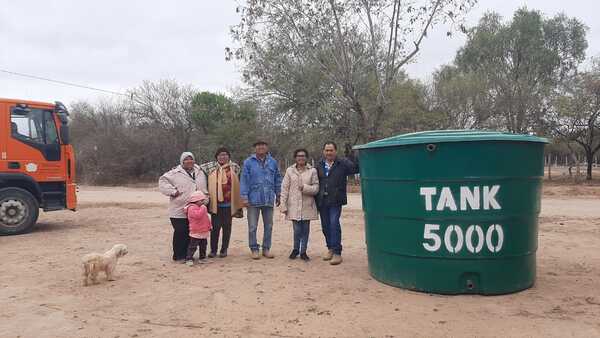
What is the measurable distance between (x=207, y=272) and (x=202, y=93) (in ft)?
91.3

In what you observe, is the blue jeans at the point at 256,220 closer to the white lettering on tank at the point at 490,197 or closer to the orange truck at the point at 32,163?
the white lettering on tank at the point at 490,197

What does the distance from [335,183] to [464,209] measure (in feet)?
6.07

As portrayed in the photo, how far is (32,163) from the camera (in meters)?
8.84

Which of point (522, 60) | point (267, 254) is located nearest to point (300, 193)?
point (267, 254)

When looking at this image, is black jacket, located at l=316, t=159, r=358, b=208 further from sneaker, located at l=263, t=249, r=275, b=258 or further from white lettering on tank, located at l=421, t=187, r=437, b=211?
white lettering on tank, located at l=421, t=187, r=437, b=211

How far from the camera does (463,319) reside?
13.0 feet

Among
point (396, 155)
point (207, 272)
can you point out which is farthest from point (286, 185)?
point (396, 155)

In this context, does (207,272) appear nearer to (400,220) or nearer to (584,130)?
(400,220)

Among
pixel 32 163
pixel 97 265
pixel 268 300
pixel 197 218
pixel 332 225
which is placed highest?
pixel 32 163

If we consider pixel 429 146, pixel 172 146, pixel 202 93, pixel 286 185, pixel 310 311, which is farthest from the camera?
pixel 202 93

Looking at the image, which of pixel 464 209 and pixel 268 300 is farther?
pixel 268 300

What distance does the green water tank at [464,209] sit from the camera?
4457 mm

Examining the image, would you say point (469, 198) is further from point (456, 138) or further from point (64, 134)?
point (64, 134)

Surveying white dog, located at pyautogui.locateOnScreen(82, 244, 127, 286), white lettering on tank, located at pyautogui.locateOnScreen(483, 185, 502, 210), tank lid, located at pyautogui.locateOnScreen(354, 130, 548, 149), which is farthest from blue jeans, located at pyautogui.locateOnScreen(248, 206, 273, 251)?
white lettering on tank, located at pyautogui.locateOnScreen(483, 185, 502, 210)
